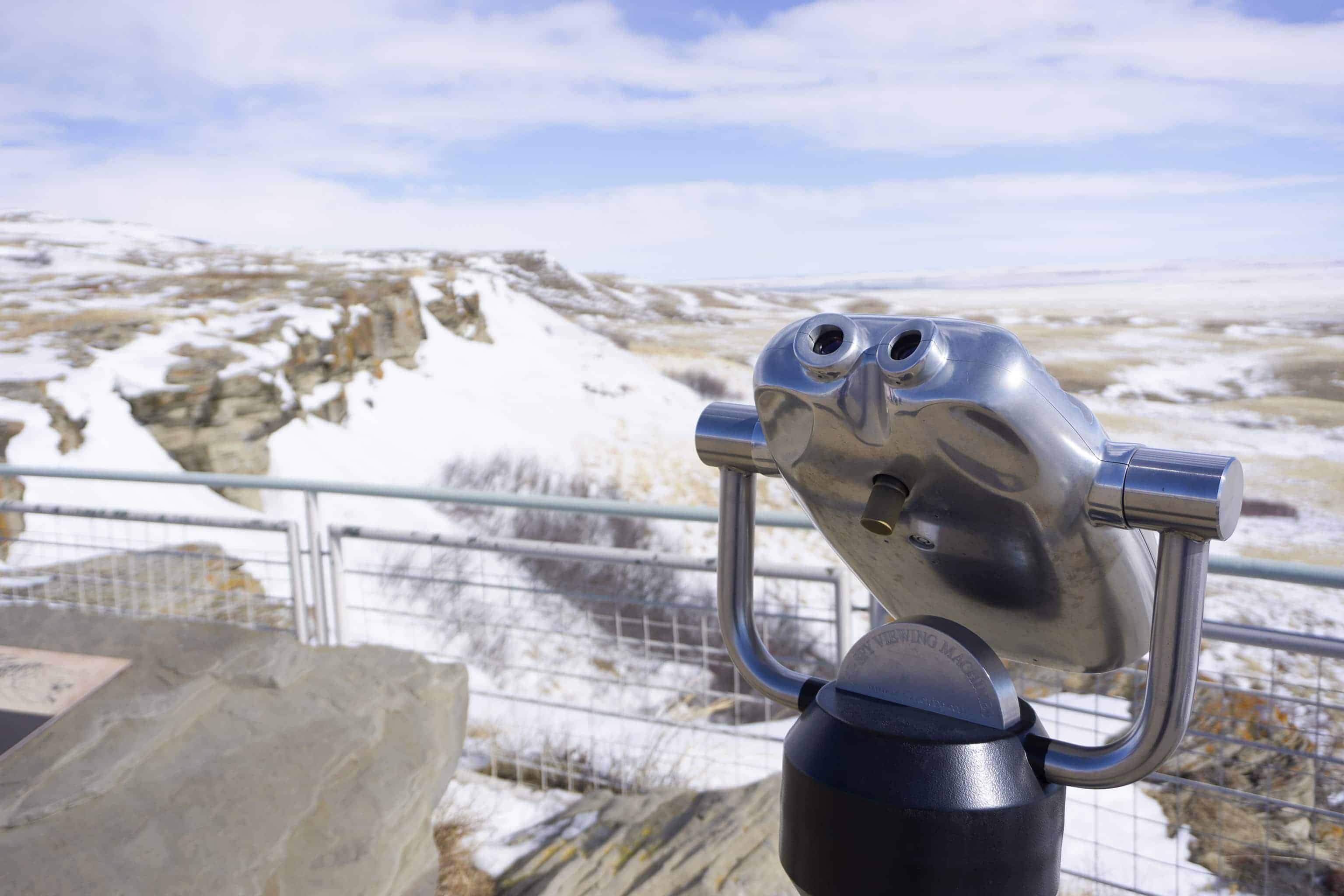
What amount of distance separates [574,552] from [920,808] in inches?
76.2

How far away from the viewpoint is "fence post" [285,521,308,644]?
3161mm

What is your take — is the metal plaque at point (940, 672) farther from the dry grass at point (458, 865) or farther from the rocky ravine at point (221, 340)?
the rocky ravine at point (221, 340)

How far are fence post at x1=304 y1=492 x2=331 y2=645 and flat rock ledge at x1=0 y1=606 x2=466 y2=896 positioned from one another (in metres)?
0.59

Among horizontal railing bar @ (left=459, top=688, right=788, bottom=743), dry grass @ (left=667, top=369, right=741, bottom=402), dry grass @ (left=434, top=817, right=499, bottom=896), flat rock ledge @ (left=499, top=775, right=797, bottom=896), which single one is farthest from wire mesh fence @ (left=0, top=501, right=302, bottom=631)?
dry grass @ (left=667, top=369, right=741, bottom=402)

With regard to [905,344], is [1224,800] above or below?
below

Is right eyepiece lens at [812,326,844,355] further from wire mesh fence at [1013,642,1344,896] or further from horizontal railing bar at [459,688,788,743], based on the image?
horizontal railing bar at [459,688,788,743]

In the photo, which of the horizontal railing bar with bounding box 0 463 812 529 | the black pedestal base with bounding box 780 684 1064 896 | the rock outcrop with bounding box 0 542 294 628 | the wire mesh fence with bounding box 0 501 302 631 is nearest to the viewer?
the black pedestal base with bounding box 780 684 1064 896

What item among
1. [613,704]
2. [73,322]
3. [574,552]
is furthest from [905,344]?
[73,322]

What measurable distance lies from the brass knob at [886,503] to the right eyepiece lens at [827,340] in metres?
0.11

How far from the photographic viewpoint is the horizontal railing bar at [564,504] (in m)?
1.78

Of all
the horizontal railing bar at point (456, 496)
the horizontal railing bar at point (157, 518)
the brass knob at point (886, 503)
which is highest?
the brass knob at point (886, 503)

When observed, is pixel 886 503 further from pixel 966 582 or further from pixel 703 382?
pixel 703 382

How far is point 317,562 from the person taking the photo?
10.4 feet

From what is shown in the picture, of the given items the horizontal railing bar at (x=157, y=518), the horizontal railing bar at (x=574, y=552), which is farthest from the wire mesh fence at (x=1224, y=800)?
the horizontal railing bar at (x=157, y=518)
